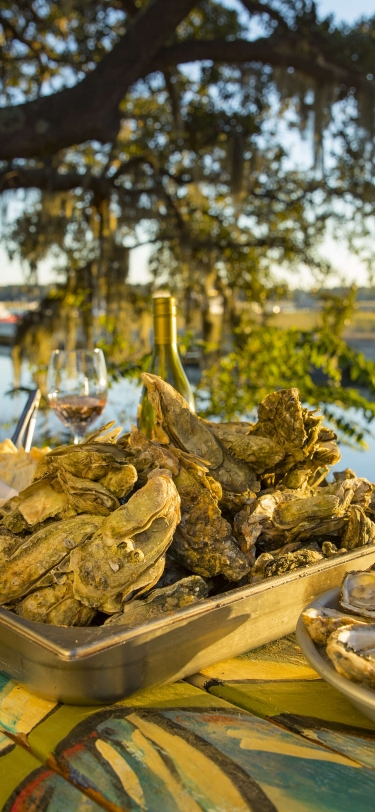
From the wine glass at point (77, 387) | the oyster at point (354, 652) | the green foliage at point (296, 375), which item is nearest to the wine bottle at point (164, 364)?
the wine glass at point (77, 387)

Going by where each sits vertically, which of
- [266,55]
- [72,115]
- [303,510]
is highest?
[266,55]

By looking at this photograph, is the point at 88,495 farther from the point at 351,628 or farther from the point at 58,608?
the point at 351,628

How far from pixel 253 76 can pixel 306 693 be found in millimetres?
5140

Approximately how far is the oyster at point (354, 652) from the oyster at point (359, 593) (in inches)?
2.4

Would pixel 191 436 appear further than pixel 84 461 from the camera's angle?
Yes

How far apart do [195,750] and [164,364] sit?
2.51 ft

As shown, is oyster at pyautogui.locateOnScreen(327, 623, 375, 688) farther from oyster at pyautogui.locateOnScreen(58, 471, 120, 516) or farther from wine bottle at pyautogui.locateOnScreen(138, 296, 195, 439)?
wine bottle at pyautogui.locateOnScreen(138, 296, 195, 439)

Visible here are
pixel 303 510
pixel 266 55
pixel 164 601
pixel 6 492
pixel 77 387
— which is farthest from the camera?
pixel 266 55

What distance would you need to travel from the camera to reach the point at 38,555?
2.05 ft

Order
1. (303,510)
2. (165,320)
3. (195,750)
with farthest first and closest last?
1. (165,320)
2. (303,510)
3. (195,750)

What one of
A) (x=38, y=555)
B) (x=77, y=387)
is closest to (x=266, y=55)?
(x=77, y=387)

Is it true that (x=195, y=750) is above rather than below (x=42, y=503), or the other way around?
below

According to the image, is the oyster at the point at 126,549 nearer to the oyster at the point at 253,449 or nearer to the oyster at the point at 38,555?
the oyster at the point at 38,555

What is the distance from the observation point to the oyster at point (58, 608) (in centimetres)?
60
